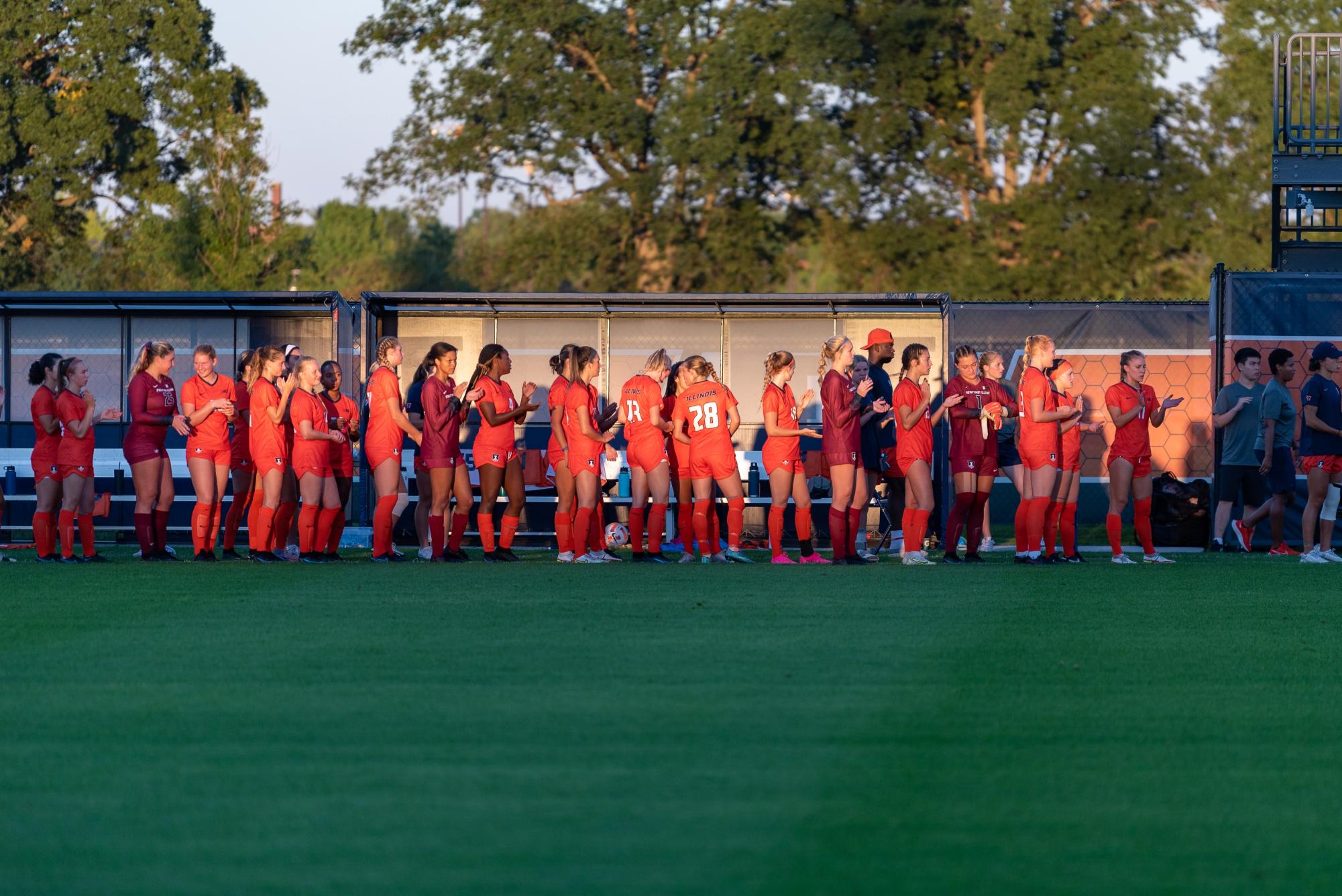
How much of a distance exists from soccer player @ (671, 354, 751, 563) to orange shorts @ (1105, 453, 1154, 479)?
3117 millimetres

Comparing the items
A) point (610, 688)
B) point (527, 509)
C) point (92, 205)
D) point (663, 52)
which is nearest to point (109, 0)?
point (92, 205)

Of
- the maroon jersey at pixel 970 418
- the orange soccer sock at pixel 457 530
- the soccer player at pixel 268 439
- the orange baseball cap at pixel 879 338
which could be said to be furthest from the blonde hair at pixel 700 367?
the soccer player at pixel 268 439

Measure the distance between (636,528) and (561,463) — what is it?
33.2 inches

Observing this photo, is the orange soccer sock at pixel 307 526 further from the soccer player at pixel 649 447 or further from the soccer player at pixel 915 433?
the soccer player at pixel 915 433

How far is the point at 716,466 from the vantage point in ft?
44.3

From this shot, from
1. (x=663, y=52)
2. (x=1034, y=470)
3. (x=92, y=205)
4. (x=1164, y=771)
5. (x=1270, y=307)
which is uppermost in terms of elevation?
(x=663, y=52)

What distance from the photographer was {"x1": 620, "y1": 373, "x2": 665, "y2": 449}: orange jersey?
44.3ft

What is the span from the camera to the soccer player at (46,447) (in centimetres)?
1356

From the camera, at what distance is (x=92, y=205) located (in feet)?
129

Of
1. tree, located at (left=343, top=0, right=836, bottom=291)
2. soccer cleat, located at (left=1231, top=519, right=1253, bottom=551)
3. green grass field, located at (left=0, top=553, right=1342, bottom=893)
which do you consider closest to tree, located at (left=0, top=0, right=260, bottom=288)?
tree, located at (left=343, top=0, right=836, bottom=291)

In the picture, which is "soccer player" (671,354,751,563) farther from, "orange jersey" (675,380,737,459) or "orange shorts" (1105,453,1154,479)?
"orange shorts" (1105,453,1154,479)

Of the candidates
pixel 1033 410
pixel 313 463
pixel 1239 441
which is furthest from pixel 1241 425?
pixel 313 463

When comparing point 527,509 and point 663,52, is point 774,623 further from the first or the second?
point 663,52

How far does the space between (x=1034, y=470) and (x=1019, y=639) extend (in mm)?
4874
